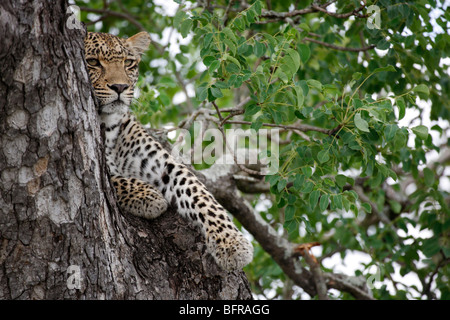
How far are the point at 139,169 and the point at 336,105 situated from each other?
216cm

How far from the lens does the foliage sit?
4551 millimetres

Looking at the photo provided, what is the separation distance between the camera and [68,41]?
3.42 m

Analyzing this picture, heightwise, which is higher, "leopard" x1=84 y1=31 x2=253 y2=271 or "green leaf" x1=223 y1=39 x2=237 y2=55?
"green leaf" x1=223 y1=39 x2=237 y2=55

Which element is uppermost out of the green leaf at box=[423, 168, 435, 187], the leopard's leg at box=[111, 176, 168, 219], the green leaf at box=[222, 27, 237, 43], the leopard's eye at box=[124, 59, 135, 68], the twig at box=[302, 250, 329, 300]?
the green leaf at box=[222, 27, 237, 43]

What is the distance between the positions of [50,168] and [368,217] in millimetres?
6519

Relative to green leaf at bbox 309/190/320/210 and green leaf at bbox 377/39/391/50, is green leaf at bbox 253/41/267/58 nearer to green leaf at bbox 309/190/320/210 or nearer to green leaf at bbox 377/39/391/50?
green leaf at bbox 309/190/320/210

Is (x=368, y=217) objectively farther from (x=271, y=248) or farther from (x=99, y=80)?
(x=99, y=80)

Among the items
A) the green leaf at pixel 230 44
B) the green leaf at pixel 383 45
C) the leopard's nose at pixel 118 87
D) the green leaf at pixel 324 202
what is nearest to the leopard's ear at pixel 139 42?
the leopard's nose at pixel 118 87

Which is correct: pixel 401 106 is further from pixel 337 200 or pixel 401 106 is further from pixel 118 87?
pixel 118 87

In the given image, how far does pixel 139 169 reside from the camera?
5836 mm

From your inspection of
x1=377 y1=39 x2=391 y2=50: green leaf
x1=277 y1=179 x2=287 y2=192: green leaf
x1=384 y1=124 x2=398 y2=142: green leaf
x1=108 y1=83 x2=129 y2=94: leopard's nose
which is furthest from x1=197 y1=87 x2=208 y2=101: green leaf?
x1=377 y1=39 x2=391 y2=50: green leaf

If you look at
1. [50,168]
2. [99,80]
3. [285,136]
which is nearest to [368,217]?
[285,136]

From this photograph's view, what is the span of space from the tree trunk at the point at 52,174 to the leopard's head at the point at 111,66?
171 cm
